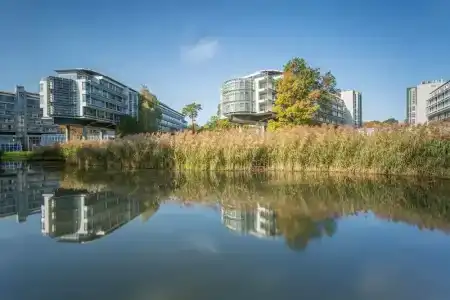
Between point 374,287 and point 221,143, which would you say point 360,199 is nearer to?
point 374,287

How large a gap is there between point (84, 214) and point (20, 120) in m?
57.5

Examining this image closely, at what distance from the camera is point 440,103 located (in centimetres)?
A: 6006

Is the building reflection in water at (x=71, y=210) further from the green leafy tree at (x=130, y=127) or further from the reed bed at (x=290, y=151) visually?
the green leafy tree at (x=130, y=127)

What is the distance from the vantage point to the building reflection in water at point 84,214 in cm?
441

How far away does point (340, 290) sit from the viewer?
270cm

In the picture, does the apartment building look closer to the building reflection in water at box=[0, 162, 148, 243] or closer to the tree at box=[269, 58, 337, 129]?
the tree at box=[269, 58, 337, 129]

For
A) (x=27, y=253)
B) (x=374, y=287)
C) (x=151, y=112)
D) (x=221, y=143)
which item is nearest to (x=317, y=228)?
(x=374, y=287)

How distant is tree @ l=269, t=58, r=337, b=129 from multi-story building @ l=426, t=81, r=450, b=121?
37.9m

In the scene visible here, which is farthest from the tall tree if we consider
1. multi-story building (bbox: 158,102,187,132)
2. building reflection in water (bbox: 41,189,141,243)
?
building reflection in water (bbox: 41,189,141,243)

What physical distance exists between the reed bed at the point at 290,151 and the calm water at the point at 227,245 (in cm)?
331

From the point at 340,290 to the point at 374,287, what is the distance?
1.02 ft

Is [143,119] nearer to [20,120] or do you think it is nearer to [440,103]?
[20,120]

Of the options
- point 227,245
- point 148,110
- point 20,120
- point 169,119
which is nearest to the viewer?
point 227,245

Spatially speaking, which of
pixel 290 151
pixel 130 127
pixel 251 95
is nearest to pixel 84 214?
pixel 290 151
